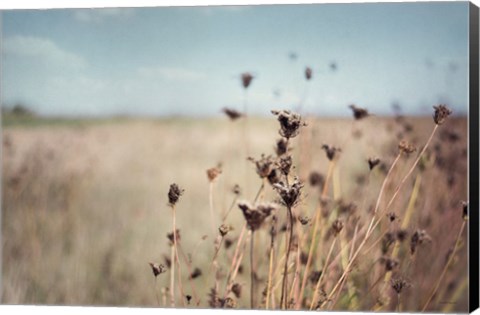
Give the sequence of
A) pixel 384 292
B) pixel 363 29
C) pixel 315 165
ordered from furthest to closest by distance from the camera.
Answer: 1. pixel 315 165
2. pixel 363 29
3. pixel 384 292

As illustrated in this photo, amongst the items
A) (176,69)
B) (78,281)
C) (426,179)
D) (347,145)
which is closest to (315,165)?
(347,145)

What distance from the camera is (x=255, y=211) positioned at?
264cm

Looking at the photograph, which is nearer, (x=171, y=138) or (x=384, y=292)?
(x=384, y=292)

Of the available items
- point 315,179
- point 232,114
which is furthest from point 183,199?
point 315,179

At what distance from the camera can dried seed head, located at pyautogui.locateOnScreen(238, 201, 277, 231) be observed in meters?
2.63

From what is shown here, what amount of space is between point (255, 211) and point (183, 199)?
196cm

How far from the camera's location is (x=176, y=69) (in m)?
4.16

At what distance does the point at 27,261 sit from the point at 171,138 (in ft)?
3.12

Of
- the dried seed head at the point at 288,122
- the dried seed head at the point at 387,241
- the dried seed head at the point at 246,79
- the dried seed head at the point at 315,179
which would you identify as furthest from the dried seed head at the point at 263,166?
the dried seed head at the point at 246,79

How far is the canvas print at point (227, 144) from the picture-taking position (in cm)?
379

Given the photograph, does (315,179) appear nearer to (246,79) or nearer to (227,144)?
(246,79)

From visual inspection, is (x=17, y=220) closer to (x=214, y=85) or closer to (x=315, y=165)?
(x=214, y=85)

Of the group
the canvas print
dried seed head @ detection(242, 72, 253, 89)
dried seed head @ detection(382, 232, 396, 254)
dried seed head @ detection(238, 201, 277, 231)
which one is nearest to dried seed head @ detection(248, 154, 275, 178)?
dried seed head @ detection(238, 201, 277, 231)

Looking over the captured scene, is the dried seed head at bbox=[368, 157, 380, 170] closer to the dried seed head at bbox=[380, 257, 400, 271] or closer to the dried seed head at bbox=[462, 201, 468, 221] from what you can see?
the dried seed head at bbox=[380, 257, 400, 271]
